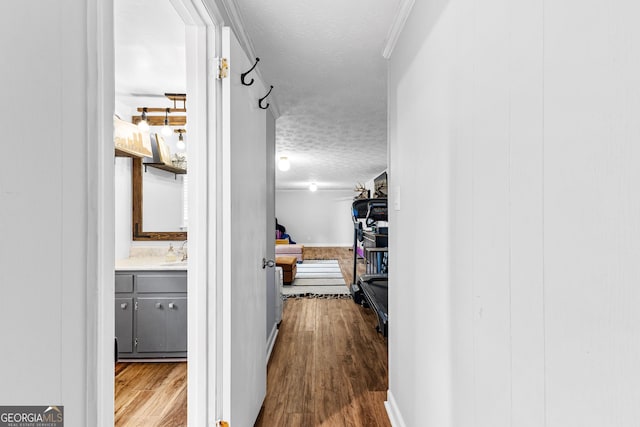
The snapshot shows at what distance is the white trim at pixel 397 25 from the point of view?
1.69m

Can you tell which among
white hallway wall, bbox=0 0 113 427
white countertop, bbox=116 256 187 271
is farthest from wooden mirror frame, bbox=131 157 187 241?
white hallway wall, bbox=0 0 113 427

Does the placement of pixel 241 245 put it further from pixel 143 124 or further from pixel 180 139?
pixel 180 139

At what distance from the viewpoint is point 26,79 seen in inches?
22.2

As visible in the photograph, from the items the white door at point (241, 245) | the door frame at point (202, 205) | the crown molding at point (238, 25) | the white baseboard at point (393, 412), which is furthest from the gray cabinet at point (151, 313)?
the crown molding at point (238, 25)

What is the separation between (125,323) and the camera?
9.14ft

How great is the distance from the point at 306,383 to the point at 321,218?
10.0 metres

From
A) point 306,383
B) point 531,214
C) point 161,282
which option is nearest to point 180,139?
point 161,282

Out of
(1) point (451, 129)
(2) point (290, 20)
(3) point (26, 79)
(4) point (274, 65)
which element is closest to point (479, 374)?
(1) point (451, 129)

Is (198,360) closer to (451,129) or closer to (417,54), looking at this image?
(451,129)

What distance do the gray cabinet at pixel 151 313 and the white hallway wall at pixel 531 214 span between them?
2.18 m

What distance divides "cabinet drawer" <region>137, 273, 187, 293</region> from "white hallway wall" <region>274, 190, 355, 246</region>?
957 centimetres

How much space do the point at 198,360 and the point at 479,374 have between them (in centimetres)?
118

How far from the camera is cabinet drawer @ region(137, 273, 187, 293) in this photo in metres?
2.79

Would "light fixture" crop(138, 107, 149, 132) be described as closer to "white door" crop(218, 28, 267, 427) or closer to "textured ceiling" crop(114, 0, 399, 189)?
"textured ceiling" crop(114, 0, 399, 189)
